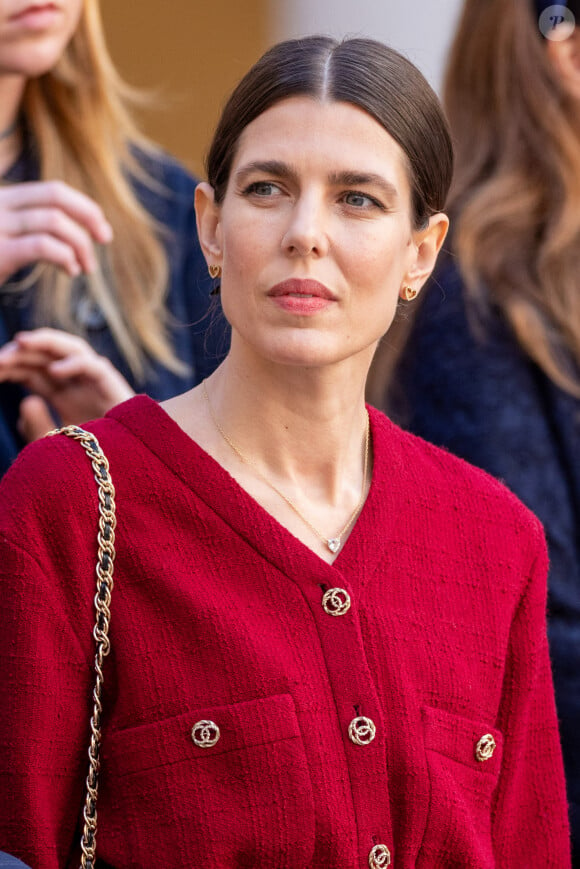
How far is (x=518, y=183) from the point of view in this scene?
123 inches

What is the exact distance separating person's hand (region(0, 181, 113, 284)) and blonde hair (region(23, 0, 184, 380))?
1.17 feet

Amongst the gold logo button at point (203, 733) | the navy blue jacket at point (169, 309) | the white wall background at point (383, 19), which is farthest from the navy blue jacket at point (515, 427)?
the white wall background at point (383, 19)

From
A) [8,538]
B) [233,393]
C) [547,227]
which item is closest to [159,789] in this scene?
[8,538]

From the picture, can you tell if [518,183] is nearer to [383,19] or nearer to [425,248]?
[425,248]

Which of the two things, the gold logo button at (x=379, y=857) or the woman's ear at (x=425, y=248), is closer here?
the gold logo button at (x=379, y=857)

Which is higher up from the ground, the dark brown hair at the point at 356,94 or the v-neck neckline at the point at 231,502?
the dark brown hair at the point at 356,94

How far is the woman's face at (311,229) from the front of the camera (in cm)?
195

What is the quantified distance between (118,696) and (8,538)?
9.3 inches

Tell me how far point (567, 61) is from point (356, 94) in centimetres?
127

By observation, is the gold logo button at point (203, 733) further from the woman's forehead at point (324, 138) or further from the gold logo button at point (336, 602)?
the woman's forehead at point (324, 138)

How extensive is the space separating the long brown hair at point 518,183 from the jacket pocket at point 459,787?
0.99 meters

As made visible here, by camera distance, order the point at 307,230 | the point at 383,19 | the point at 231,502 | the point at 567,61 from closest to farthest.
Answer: the point at 307,230 < the point at 231,502 < the point at 567,61 < the point at 383,19

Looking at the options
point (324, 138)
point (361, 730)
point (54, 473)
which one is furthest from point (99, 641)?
point (324, 138)

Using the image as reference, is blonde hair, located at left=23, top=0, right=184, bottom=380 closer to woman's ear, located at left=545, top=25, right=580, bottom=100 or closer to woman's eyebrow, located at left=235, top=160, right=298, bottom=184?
woman's ear, located at left=545, top=25, right=580, bottom=100
